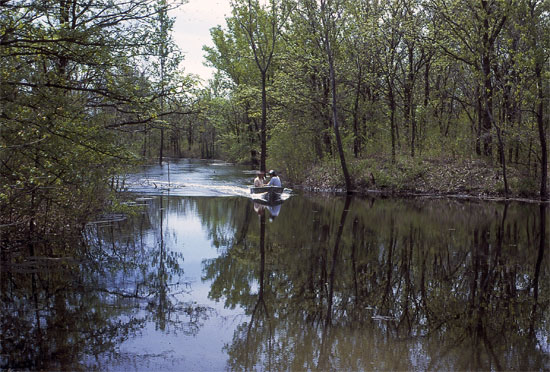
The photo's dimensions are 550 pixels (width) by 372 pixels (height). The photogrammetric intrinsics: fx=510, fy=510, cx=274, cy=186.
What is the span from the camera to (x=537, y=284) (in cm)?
916

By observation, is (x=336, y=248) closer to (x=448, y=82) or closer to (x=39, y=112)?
(x=39, y=112)

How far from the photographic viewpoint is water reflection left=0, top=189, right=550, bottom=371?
19.2ft

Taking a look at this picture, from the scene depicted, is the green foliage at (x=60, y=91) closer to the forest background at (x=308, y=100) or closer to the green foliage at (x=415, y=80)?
the forest background at (x=308, y=100)

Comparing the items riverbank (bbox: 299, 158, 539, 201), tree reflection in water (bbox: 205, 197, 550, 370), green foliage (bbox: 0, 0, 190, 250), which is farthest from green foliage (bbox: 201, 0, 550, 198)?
green foliage (bbox: 0, 0, 190, 250)

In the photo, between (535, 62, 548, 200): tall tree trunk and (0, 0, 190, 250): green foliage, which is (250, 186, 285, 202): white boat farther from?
(0, 0, 190, 250): green foliage

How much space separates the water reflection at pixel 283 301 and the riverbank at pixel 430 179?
10.2 m

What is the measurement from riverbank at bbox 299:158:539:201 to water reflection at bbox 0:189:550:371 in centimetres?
1023

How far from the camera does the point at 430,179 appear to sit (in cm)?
2805

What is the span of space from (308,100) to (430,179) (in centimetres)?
898

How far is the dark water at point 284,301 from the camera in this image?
5.85 meters

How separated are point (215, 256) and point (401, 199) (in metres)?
16.1

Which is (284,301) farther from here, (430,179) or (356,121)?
(356,121)

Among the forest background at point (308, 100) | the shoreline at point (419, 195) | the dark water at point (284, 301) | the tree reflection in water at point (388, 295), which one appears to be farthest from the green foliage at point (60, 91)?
the shoreline at point (419, 195)

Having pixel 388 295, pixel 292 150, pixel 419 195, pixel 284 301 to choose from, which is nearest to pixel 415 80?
pixel 419 195
